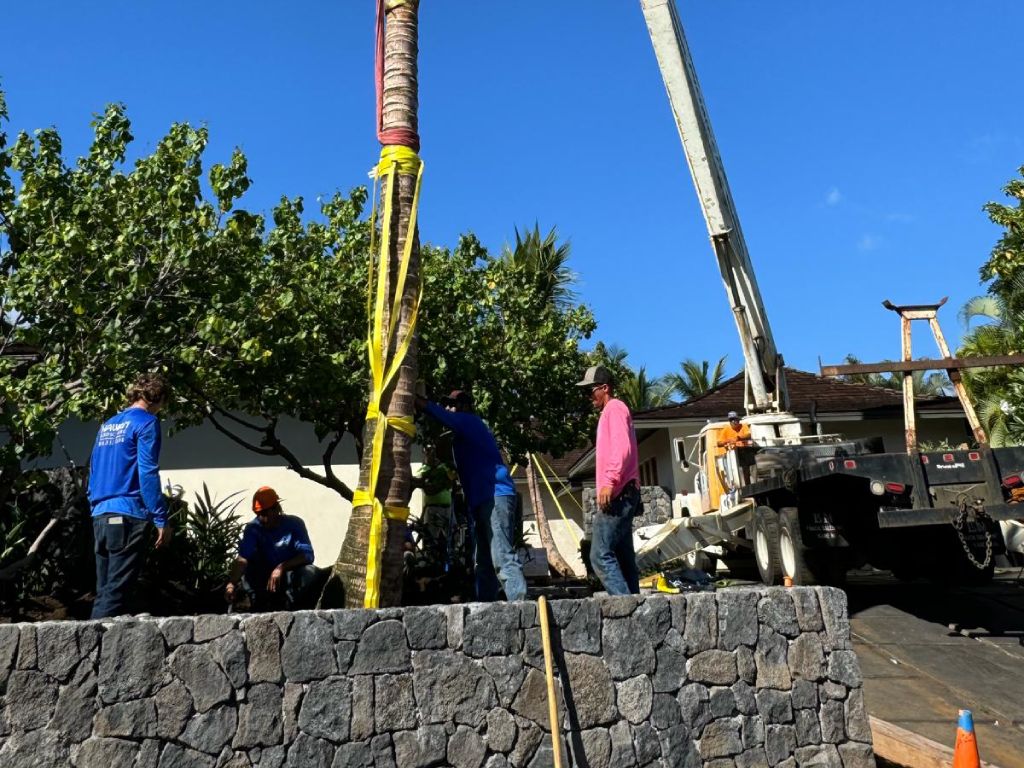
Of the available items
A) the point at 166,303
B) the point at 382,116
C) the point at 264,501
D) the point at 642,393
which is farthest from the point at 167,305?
the point at 642,393

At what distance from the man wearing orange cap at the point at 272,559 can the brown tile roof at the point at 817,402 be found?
1188 centimetres

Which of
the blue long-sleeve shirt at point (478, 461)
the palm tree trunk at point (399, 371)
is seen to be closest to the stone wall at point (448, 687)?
the palm tree trunk at point (399, 371)

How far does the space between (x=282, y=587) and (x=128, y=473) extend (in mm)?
2177

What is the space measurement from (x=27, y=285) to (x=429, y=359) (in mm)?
5681

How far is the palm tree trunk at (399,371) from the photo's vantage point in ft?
18.5

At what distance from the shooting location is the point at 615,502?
241 inches

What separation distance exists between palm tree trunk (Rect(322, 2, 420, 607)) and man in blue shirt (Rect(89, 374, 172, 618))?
1.10 meters

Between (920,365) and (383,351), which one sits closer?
(383,351)

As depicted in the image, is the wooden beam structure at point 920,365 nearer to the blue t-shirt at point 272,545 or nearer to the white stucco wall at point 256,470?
the blue t-shirt at point 272,545

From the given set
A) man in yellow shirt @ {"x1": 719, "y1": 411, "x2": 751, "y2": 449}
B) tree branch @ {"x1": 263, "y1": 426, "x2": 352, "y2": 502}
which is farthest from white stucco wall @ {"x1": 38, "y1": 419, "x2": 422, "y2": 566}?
man in yellow shirt @ {"x1": 719, "y1": 411, "x2": 751, "y2": 449}

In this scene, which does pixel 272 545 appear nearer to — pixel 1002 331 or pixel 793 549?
pixel 793 549

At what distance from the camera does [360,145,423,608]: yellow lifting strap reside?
5.56m

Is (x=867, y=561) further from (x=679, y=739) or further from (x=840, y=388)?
(x=840, y=388)

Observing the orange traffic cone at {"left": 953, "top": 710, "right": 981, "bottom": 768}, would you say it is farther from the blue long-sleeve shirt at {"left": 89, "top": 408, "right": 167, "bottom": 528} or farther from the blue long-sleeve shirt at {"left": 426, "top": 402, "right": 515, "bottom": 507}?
the blue long-sleeve shirt at {"left": 89, "top": 408, "right": 167, "bottom": 528}
